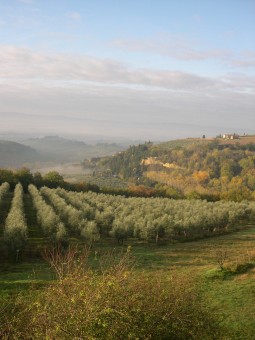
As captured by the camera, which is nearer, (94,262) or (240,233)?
(94,262)

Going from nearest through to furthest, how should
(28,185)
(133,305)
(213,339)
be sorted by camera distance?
(133,305) < (213,339) < (28,185)

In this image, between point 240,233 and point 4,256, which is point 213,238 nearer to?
point 240,233

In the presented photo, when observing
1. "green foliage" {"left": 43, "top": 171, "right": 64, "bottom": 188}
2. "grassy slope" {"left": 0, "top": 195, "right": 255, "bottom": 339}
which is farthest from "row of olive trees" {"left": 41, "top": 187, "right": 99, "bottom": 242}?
"green foliage" {"left": 43, "top": 171, "right": 64, "bottom": 188}

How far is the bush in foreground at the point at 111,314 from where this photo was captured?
12.3m

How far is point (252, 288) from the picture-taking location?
89.8ft

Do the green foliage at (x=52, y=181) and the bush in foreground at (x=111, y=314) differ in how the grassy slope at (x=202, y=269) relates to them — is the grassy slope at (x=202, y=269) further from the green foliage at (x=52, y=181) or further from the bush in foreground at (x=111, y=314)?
the green foliage at (x=52, y=181)

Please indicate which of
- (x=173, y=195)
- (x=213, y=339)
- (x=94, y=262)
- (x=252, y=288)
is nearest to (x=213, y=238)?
(x=94, y=262)

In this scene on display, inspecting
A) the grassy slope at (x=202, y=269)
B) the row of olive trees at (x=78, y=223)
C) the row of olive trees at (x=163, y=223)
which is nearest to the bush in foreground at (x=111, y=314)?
the grassy slope at (x=202, y=269)

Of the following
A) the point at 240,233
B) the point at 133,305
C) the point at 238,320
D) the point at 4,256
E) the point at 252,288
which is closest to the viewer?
the point at 133,305

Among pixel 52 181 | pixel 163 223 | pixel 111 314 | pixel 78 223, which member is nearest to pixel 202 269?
pixel 111 314

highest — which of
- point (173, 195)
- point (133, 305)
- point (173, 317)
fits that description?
point (133, 305)

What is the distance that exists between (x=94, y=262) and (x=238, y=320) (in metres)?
22.2

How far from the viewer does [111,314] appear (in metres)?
12.5

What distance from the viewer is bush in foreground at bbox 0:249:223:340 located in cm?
1228
